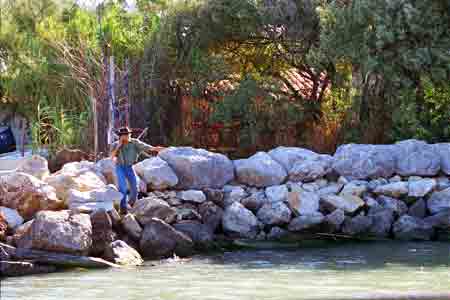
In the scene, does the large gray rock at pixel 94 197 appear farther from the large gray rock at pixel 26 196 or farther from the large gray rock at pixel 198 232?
the large gray rock at pixel 198 232

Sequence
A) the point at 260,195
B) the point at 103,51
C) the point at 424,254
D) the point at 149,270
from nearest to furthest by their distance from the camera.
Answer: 1. the point at 149,270
2. the point at 424,254
3. the point at 260,195
4. the point at 103,51

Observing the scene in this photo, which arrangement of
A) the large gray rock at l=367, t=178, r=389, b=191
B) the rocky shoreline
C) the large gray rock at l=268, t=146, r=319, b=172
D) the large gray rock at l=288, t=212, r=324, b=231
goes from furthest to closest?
the large gray rock at l=268, t=146, r=319, b=172 → the large gray rock at l=367, t=178, r=389, b=191 → the large gray rock at l=288, t=212, r=324, b=231 → the rocky shoreline

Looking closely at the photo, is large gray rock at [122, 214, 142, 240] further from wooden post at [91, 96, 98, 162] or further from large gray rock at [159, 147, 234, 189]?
wooden post at [91, 96, 98, 162]

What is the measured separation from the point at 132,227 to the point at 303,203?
123 inches

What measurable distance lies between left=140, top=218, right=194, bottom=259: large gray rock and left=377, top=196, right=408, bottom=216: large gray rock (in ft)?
12.2

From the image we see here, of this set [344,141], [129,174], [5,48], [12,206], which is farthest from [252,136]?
[5,48]

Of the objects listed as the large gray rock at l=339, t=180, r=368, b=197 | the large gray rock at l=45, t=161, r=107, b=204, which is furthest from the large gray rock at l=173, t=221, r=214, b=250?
the large gray rock at l=339, t=180, r=368, b=197

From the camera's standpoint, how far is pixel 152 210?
1428cm

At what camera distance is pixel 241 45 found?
20.6m

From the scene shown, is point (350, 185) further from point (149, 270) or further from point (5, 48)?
point (5, 48)

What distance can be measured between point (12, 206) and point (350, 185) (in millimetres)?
5643

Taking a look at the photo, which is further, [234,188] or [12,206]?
[234,188]

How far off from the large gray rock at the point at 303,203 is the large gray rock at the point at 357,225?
1.84 feet

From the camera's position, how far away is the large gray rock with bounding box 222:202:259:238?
14938 millimetres
